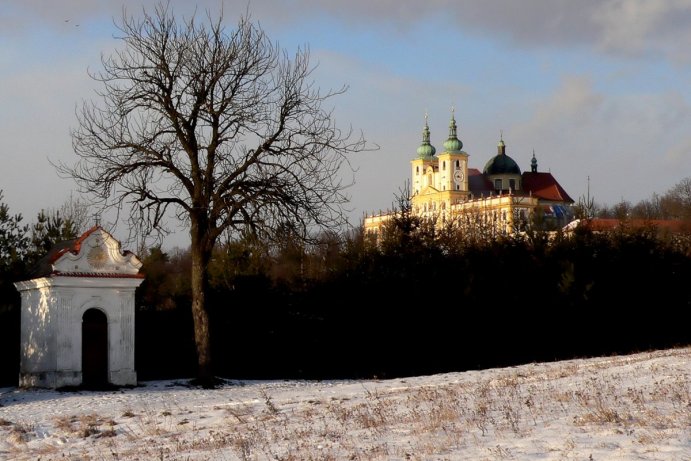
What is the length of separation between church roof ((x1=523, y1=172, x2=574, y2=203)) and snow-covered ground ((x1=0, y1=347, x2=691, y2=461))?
478 ft

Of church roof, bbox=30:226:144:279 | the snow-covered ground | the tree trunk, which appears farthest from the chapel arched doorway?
the tree trunk

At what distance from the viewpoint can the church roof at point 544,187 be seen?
169m

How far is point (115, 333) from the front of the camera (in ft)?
94.2

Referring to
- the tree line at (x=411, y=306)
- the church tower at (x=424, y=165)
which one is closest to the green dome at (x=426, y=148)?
the church tower at (x=424, y=165)

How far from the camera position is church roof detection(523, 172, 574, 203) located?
16875 centimetres

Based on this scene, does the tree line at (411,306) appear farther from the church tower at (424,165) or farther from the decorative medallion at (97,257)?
the church tower at (424,165)

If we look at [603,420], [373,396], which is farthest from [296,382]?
[603,420]

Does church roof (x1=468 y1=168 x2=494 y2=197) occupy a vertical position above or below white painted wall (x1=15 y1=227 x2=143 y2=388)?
above

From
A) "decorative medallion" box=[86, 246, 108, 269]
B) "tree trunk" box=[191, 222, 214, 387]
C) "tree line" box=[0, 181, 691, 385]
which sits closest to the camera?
"decorative medallion" box=[86, 246, 108, 269]

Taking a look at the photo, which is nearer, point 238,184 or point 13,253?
point 238,184

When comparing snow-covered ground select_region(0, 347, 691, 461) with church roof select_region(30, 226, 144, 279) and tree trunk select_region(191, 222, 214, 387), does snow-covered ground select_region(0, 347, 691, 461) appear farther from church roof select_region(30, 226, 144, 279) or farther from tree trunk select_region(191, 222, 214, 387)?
church roof select_region(30, 226, 144, 279)

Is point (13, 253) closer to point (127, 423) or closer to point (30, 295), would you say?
point (30, 295)

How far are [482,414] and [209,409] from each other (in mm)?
7212

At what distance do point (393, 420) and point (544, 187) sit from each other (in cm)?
15744
